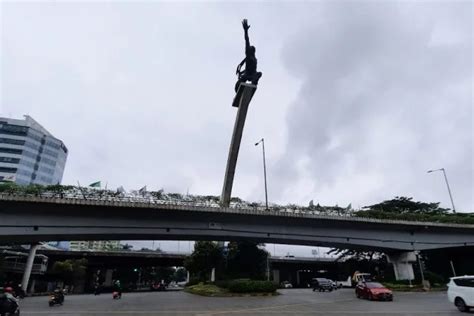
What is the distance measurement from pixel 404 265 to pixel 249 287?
66.3 feet

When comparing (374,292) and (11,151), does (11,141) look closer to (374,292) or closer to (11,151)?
(11,151)

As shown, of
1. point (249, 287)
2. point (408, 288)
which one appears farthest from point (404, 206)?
point (249, 287)

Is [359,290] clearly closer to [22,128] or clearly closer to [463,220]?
[463,220]

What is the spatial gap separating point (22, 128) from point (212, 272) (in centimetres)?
9573

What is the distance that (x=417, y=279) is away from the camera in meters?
38.4

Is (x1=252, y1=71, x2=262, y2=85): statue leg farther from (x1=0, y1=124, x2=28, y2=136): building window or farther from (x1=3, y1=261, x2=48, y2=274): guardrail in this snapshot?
(x1=0, y1=124, x2=28, y2=136): building window

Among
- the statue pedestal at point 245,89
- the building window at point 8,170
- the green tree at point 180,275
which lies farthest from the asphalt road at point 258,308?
the green tree at point 180,275

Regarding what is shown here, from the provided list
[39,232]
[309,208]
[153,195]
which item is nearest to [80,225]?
[39,232]

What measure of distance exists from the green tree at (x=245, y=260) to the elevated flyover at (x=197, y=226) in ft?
18.8

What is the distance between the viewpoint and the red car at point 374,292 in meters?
24.5

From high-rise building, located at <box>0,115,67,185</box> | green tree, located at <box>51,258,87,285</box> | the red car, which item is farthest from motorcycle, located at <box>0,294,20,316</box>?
high-rise building, located at <box>0,115,67,185</box>

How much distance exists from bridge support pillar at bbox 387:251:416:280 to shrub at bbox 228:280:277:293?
17792mm

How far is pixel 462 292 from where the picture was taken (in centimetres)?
1811

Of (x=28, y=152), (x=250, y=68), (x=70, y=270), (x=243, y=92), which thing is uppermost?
(x=28, y=152)
